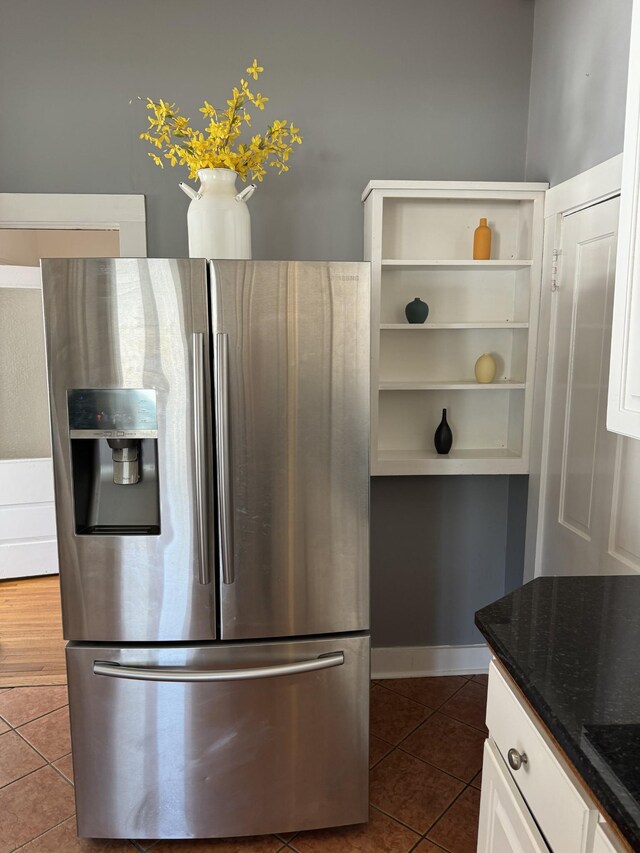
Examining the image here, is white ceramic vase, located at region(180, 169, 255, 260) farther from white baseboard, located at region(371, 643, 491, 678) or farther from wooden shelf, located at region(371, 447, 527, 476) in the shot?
white baseboard, located at region(371, 643, 491, 678)

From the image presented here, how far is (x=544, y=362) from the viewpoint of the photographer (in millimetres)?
2385

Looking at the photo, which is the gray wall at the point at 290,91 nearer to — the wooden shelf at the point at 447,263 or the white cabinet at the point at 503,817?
the wooden shelf at the point at 447,263

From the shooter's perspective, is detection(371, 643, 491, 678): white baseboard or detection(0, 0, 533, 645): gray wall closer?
detection(0, 0, 533, 645): gray wall

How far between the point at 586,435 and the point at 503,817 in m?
1.28

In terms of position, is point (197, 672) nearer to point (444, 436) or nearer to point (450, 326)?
point (444, 436)

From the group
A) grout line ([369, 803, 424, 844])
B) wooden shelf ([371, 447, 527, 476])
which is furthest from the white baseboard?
wooden shelf ([371, 447, 527, 476])

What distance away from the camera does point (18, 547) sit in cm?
358

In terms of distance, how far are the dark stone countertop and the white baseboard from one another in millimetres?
1440

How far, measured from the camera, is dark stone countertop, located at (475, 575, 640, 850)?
83 cm

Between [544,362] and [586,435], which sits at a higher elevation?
[544,362]

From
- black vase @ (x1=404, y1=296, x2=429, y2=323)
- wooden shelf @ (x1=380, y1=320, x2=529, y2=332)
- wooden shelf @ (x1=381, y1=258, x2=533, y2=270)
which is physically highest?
wooden shelf @ (x1=381, y1=258, x2=533, y2=270)

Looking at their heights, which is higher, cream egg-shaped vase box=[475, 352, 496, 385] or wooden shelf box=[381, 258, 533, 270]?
wooden shelf box=[381, 258, 533, 270]

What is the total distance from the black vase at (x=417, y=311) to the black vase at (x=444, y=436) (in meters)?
0.39

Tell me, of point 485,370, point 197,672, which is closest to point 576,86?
point 485,370
